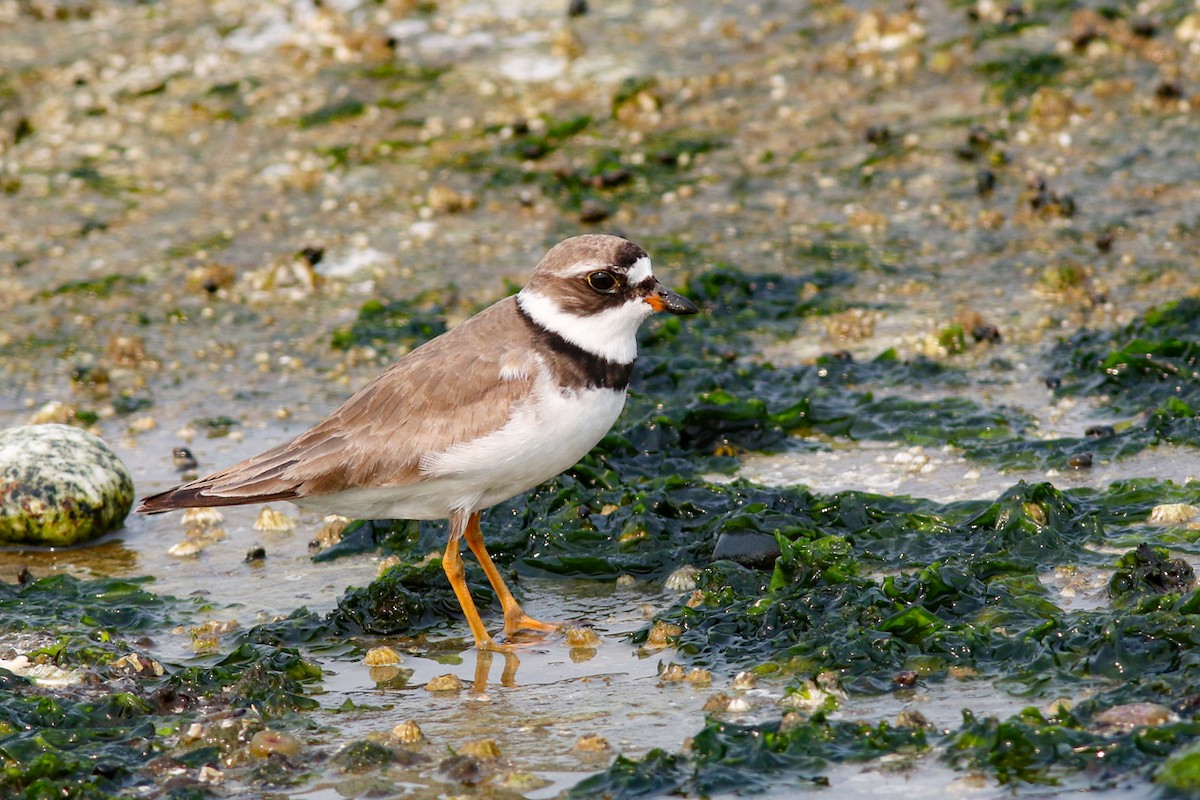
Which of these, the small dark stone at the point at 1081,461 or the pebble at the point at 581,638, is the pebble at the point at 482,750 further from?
the small dark stone at the point at 1081,461

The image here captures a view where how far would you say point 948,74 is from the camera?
12.0 m

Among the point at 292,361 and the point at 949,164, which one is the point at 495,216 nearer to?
the point at 292,361

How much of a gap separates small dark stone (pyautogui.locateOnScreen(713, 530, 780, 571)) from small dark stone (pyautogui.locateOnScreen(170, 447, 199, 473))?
353 cm

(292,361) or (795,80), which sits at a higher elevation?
(795,80)

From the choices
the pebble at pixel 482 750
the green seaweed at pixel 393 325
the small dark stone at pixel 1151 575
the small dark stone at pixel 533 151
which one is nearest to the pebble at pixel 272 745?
the pebble at pixel 482 750

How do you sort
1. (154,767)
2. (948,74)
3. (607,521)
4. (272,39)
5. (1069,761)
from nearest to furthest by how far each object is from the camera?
(1069,761)
(154,767)
(607,521)
(948,74)
(272,39)

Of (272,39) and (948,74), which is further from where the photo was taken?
(272,39)

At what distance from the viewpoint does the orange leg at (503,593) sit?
654 cm

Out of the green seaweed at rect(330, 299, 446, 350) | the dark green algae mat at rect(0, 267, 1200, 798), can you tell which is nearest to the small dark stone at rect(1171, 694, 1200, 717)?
the dark green algae mat at rect(0, 267, 1200, 798)

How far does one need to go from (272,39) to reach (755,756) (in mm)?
10432

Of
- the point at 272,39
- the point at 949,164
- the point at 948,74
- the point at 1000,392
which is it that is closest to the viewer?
the point at 1000,392

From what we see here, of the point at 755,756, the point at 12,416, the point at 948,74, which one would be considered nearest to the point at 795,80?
the point at 948,74

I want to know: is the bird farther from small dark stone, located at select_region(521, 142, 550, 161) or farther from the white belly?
small dark stone, located at select_region(521, 142, 550, 161)

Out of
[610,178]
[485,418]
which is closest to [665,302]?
[485,418]
